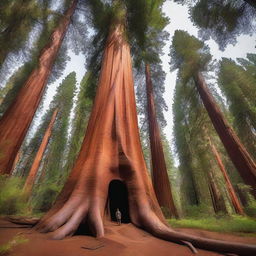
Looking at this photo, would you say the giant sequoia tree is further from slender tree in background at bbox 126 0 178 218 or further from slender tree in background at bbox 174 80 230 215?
slender tree in background at bbox 174 80 230 215

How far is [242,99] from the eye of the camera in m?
14.4

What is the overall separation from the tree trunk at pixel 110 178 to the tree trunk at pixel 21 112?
1.98m

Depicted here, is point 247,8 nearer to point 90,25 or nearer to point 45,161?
point 90,25

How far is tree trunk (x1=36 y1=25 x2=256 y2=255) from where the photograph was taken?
2906 millimetres

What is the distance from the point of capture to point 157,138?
9.90m

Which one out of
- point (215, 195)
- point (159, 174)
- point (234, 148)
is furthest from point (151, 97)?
point (215, 195)

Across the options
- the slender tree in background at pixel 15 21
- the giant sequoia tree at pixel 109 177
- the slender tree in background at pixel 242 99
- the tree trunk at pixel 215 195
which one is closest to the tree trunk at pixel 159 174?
the giant sequoia tree at pixel 109 177

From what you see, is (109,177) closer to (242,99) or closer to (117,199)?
(117,199)

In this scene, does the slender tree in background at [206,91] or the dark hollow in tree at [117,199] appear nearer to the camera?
the dark hollow in tree at [117,199]

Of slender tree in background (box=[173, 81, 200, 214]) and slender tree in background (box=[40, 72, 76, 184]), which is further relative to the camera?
slender tree in background (box=[40, 72, 76, 184])

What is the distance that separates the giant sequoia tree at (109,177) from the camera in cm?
293

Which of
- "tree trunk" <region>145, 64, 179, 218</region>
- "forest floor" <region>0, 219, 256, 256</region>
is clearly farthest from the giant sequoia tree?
"tree trunk" <region>145, 64, 179, 218</region>

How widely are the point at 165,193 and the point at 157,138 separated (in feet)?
9.55

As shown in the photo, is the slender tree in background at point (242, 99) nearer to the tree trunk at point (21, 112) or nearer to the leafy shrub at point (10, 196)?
the tree trunk at point (21, 112)
